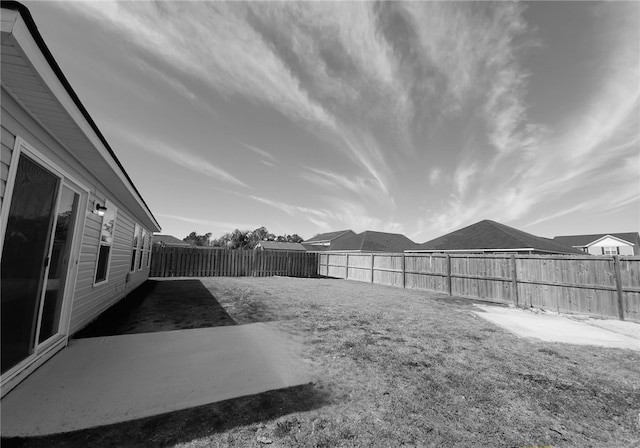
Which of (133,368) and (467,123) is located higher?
(467,123)

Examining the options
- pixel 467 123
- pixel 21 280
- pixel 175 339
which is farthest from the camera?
pixel 467 123

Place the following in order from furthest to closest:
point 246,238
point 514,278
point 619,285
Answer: point 246,238
point 514,278
point 619,285

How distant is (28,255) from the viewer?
295 cm

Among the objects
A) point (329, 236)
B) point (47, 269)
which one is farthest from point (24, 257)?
point (329, 236)

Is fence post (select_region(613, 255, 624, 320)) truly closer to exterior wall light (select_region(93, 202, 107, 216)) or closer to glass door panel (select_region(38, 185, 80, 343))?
glass door panel (select_region(38, 185, 80, 343))

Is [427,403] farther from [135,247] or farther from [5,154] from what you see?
[135,247]

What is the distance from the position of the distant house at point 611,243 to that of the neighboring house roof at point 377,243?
2984cm

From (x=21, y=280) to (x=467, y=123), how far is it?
611 inches

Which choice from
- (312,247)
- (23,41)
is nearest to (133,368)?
(23,41)

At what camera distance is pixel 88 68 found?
600cm

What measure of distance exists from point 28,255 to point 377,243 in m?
29.6

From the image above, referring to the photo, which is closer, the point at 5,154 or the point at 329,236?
the point at 5,154

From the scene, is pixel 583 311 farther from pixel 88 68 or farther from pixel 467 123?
pixel 88 68

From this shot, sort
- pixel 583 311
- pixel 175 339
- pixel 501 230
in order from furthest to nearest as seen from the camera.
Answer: pixel 501 230 → pixel 583 311 → pixel 175 339
